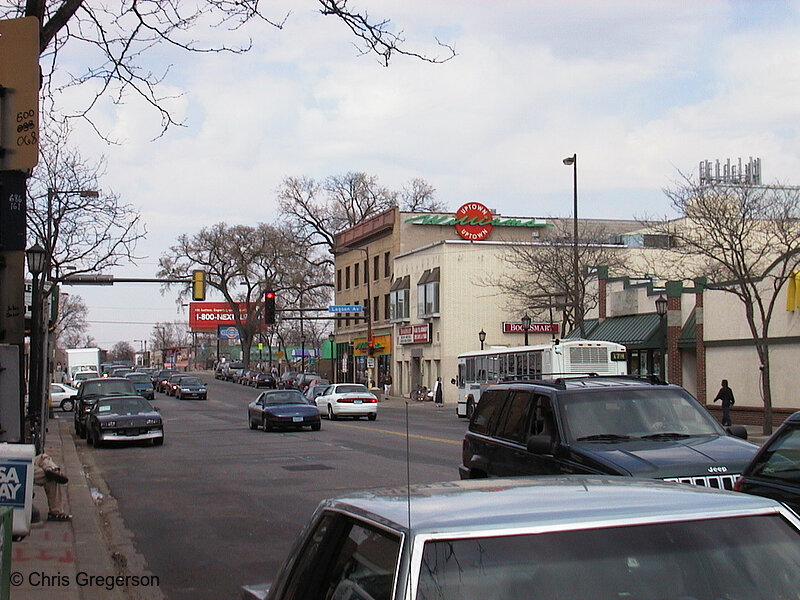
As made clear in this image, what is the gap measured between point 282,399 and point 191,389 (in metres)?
30.6

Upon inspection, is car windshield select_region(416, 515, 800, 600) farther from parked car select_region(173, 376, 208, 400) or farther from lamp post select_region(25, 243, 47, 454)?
parked car select_region(173, 376, 208, 400)

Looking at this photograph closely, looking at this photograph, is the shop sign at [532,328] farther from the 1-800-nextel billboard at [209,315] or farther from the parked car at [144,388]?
the 1-800-nextel billboard at [209,315]

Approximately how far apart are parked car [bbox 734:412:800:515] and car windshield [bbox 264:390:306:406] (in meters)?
25.8

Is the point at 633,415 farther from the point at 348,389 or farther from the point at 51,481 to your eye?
the point at 348,389

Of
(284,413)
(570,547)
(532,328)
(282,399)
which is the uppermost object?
(532,328)

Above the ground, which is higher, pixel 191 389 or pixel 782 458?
pixel 782 458

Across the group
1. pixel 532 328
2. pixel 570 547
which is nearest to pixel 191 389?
pixel 532 328

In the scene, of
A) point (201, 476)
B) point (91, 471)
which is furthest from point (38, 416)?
point (201, 476)

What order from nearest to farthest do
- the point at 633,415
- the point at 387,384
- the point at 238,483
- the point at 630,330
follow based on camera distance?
the point at 633,415, the point at 238,483, the point at 630,330, the point at 387,384

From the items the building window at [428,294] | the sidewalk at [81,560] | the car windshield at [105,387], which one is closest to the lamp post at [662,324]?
the car windshield at [105,387]

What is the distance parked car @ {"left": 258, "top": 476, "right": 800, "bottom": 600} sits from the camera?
3.33m

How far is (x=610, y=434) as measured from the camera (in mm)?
9594

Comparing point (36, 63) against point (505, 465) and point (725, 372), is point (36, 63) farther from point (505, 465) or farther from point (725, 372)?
point (725, 372)

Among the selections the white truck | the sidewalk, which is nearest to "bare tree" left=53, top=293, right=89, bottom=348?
the white truck
